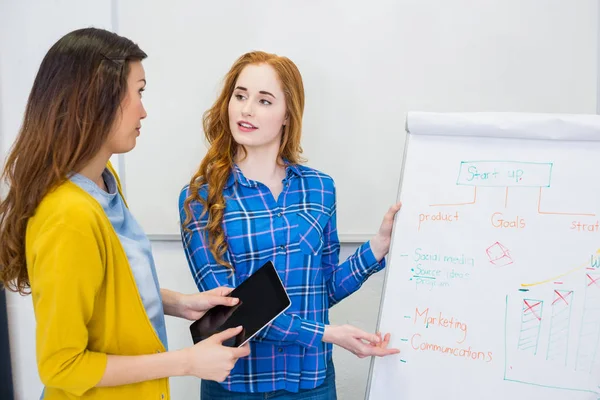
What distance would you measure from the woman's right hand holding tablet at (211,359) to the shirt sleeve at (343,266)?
52 cm

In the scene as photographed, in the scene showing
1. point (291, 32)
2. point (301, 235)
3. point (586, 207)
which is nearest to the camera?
point (586, 207)

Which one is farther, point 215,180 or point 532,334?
point 215,180

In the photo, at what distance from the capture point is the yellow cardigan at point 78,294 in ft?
3.07

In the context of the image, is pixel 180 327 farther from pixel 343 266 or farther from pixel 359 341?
pixel 359 341

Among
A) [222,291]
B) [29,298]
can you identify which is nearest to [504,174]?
[222,291]

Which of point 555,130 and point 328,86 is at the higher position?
point 328,86

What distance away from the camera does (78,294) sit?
943 millimetres

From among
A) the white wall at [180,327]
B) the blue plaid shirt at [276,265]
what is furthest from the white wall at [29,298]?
the blue plaid shirt at [276,265]

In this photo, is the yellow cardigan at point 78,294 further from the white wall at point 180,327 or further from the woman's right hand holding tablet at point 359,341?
the white wall at point 180,327

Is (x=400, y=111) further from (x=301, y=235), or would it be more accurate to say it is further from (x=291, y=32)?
(x=301, y=235)

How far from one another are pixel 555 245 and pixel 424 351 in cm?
39

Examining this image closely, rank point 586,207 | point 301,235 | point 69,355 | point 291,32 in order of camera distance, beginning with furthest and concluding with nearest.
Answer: point 291,32 → point 301,235 → point 586,207 → point 69,355

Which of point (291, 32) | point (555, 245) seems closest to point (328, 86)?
→ point (291, 32)

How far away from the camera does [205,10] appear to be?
72.7 inches
